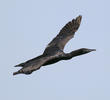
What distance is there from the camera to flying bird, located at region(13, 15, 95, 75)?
1363 inches

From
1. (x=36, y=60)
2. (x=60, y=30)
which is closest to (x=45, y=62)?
(x=36, y=60)

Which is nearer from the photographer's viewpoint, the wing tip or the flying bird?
the flying bird

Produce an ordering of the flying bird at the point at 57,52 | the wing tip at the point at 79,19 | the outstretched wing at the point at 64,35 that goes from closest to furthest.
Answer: the flying bird at the point at 57,52, the outstretched wing at the point at 64,35, the wing tip at the point at 79,19

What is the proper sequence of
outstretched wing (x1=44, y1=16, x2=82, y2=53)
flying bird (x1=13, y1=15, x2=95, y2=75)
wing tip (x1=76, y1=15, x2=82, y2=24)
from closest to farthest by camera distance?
flying bird (x1=13, y1=15, x2=95, y2=75) → outstretched wing (x1=44, y1=16, x2=82, y2=53) → wing tip (x1=76, y1=15, x2=82, y2=24)

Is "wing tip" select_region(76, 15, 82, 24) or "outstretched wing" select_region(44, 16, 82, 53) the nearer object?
"outstretched wing" select_region(44, 16, 82, 53)

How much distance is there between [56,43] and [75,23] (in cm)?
268

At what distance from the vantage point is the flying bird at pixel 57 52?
34.6 m

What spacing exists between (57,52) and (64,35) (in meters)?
3.16

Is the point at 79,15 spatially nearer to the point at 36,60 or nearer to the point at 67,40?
the point at 67,40

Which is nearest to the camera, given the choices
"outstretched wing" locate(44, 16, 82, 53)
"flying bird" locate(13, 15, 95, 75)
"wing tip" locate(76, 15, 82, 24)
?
"flying bird" locate(13, 15, 95, 75)

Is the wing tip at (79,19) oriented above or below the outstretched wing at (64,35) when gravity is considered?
above

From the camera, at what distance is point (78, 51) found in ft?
123

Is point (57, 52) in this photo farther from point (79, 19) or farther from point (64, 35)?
point (79, 19)

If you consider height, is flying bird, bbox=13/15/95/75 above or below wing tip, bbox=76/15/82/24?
below
